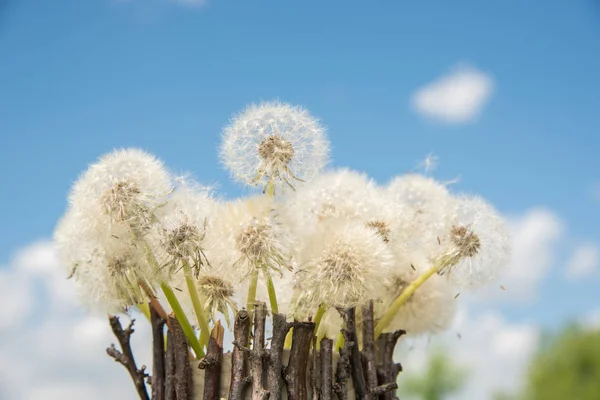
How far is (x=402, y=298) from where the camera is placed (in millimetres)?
1739

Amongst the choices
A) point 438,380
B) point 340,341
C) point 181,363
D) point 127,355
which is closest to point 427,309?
point 340,341

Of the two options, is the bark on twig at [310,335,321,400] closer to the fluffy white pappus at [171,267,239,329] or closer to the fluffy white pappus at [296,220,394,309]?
the fluffy white pappus at [296,220,394,309]

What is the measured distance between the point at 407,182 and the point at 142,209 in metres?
0.91

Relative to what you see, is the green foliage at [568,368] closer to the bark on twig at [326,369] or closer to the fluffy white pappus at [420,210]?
the fluffy white pappus at [420,210]

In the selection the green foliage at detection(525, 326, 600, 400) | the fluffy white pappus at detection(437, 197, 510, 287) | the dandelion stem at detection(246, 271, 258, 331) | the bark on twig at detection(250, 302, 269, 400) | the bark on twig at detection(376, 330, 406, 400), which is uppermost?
the green foliage at detection(525, 326, 600, 400)

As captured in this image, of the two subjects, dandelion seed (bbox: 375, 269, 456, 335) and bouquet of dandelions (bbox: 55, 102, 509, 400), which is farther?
dandelion seed (bbox: 375, 269, 456, 335)

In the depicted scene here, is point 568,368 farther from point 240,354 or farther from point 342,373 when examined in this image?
point 240,354

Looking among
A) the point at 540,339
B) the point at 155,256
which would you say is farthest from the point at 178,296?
the point at 540,339

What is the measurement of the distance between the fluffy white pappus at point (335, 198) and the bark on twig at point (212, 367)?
1.20 ft

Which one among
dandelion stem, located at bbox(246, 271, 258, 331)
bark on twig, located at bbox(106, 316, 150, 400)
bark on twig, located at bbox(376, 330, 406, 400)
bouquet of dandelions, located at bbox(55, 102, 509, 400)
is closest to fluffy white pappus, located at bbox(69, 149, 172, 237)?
bouquet of dandelions, located at bbox(55, 102, 509, 400)

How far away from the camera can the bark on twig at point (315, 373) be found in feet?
4.97

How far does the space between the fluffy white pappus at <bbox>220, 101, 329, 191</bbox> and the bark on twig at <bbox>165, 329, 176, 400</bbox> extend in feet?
1.56

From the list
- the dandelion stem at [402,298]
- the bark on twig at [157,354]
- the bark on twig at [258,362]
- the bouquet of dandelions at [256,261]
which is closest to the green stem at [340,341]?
the bouquet of dandelions at [256,261]

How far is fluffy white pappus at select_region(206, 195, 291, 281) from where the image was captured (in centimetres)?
142
